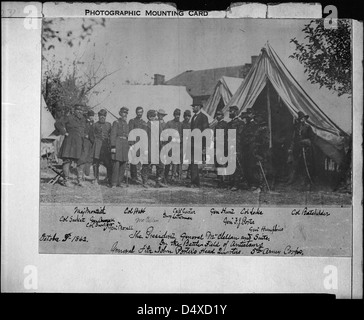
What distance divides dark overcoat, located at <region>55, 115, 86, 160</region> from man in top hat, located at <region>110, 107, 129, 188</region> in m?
0.17

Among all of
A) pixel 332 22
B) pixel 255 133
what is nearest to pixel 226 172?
pixel 255 133

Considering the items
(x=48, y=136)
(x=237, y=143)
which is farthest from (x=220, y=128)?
(x=48, y=136)

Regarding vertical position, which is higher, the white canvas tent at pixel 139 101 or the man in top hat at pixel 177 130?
the white canvas tent at pixel 139 101

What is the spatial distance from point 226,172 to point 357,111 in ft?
2.53

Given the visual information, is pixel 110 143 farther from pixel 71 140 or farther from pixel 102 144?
pixel 71 140

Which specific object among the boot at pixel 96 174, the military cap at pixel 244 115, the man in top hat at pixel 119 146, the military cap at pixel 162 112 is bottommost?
the boot at pixel 96 174

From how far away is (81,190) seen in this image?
2277 mm

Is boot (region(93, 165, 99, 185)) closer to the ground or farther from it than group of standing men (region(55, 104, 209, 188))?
closer to the ground

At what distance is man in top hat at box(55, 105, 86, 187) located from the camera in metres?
2.28

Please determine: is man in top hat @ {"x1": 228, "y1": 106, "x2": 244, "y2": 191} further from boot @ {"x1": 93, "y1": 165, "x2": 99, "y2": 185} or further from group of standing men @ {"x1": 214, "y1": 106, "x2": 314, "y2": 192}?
boot @ {"x1": 93, "y1": 165, "x2": 99, "y2": 185}

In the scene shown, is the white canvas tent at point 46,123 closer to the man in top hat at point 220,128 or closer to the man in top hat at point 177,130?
the man in top hat at point 177,130

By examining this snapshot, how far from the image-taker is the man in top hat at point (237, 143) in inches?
89.2

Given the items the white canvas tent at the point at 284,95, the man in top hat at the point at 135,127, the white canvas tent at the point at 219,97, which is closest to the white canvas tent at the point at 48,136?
the man in top hat at the point at 135,127

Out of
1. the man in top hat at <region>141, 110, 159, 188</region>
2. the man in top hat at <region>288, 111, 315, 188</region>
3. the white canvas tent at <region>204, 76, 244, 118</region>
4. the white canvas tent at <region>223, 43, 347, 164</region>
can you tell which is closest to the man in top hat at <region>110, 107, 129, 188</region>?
the man in top hat at <region>141, 110, 159, 188</region>
